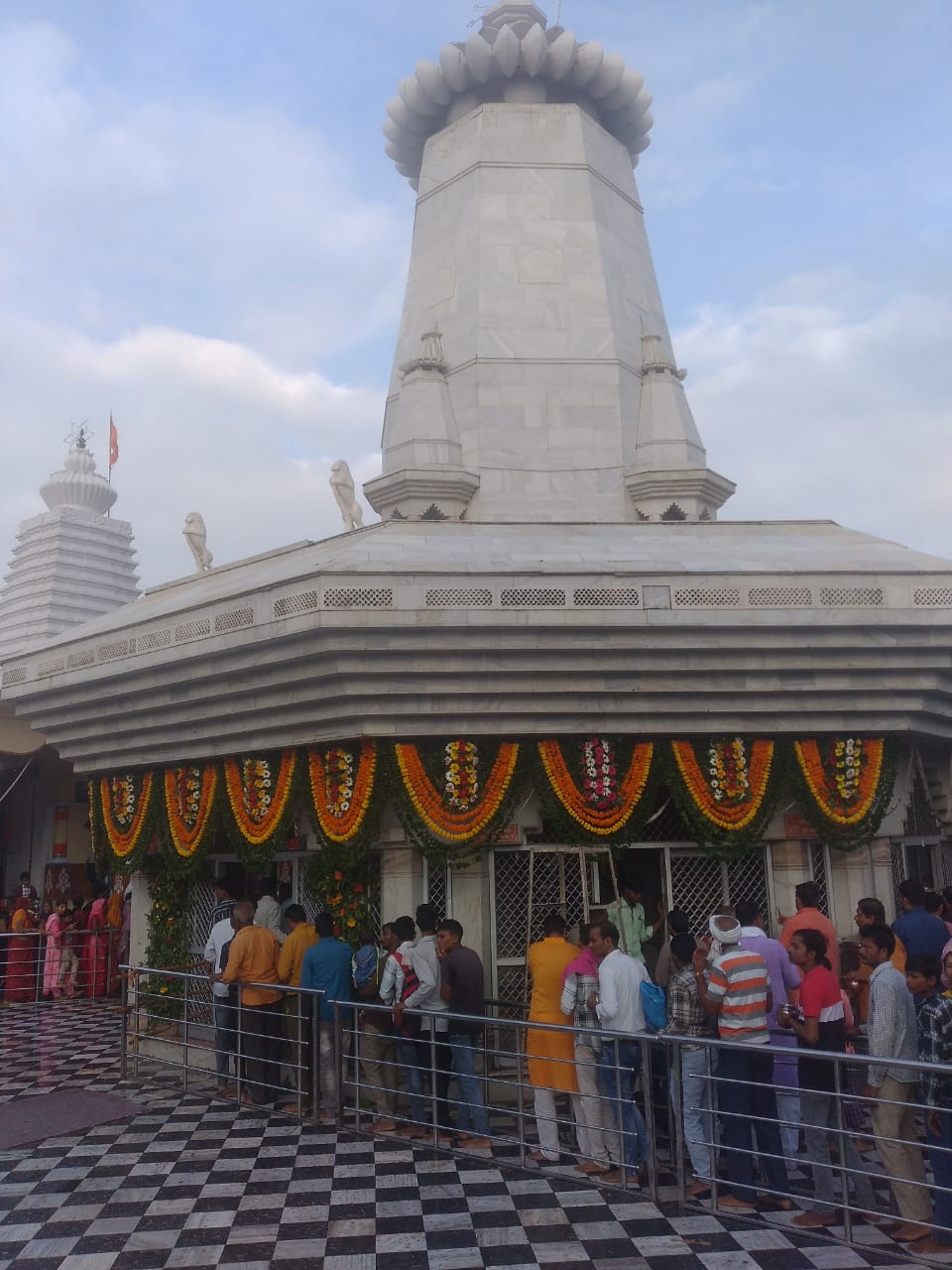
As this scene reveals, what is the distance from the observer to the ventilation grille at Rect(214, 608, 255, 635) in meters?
8.16

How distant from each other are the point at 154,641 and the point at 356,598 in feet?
8.23

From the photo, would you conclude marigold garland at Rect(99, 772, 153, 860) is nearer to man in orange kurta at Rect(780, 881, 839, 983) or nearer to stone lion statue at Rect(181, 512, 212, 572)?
stone lion statue at Rect(181, 512, 212, 572)

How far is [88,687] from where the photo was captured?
9883 millimetres

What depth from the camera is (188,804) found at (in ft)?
31.4

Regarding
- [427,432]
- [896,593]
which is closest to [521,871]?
[896,593]

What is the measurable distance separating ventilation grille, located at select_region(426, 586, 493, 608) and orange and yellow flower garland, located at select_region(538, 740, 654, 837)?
3.94 ft

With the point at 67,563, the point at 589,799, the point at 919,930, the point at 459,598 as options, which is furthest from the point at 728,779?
the point at 67,563

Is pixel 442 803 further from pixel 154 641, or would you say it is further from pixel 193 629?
pixel 154 641

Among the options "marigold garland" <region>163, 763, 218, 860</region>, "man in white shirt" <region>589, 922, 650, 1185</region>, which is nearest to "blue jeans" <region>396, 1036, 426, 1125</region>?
"man in white shirt" <region>589, 922, 650, 1185</region>

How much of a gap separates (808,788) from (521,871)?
2.26 m

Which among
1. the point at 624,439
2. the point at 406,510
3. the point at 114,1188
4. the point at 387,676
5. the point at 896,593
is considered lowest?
the point at 114,1188

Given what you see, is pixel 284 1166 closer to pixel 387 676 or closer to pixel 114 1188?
pixel 114 1188

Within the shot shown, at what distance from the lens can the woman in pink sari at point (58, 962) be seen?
1280cm

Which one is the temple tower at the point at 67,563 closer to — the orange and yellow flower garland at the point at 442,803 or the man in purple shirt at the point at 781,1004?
the orange and yellow flower garland at the point at 442,803
